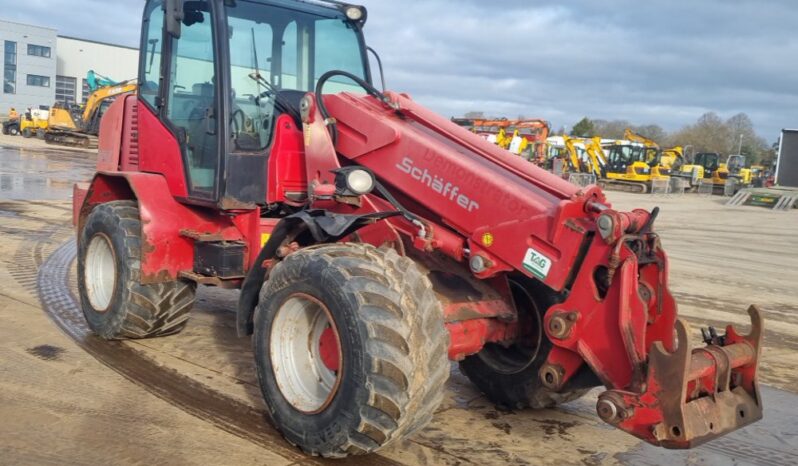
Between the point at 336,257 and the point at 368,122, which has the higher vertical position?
the point at 368,122

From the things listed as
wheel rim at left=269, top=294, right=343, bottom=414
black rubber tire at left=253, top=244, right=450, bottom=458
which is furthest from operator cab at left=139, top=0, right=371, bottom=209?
black rubber tire at left=253, top=244, right=450, bottom=458

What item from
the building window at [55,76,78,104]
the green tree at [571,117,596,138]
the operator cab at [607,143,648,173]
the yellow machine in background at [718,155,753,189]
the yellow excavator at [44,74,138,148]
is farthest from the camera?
the green tree at [571,117,596,138]

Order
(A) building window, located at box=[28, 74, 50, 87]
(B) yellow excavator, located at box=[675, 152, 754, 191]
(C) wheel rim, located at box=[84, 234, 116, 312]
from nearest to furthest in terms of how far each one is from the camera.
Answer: (C) wheel rim, located at box=[84, 234, 116, 312] → (B) yellow excavator, located at box=[675, 152, 754, 191] → (A) building window, located at box=[28, 74, 50, 87]

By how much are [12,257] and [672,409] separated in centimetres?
817

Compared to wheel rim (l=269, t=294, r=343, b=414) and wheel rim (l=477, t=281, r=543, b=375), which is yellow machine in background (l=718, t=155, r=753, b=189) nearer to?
wheel rim (l=477, t=281, r=543, b=375)

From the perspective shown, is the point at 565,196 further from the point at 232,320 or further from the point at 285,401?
the point at 232,320

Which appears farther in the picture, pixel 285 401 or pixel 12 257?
pixel 12 257

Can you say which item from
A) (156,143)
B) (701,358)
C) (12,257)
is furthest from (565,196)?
(12,257)

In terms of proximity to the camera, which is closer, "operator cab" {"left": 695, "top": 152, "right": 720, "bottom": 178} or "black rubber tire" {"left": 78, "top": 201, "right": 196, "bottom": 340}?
"black rubber tire" {"left": 78, "top": 201, "right": 196, "bottom": 340}

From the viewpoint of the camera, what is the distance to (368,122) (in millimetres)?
4492

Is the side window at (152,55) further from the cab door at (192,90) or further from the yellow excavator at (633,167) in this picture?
the yellow excavator at (633,167)

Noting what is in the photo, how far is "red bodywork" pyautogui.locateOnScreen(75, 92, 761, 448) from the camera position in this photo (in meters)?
3.34

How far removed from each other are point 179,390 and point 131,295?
40.3 inches

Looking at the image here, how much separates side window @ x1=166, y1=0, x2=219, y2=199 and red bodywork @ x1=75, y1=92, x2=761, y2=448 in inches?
9.5
